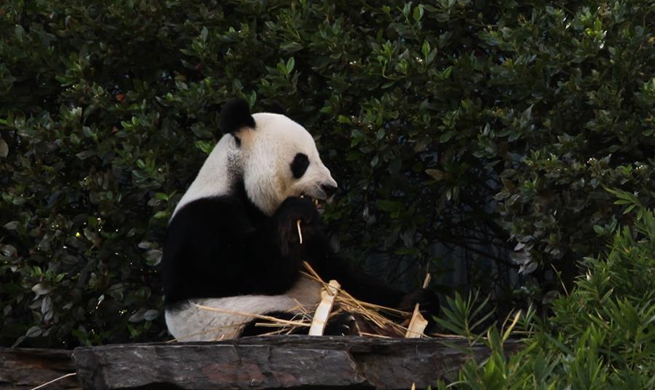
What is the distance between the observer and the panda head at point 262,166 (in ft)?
16.8

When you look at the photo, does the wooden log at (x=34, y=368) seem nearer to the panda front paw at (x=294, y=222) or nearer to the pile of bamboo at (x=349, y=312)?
the pile of bamboo at (x=349, y=312)

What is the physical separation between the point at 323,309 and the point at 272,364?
839 mm

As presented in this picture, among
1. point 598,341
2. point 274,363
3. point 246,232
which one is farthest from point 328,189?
point 598,341

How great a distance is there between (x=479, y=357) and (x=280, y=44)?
2.43 m

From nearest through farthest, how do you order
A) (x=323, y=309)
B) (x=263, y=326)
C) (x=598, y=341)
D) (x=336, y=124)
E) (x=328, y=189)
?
1. (x=598, y=341)
2. (x=323, y=309)
3. (x=263, y=326)
4. (x=328, y=189)
5. (x=336, y=124)

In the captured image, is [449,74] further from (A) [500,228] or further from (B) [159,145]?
(B) [159,145]

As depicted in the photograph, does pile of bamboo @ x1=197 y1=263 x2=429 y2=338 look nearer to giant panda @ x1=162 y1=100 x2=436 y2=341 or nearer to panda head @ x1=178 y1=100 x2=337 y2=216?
giant panda @ x1=162 y1=100 x2=436 y2=341

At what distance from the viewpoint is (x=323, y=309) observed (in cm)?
476

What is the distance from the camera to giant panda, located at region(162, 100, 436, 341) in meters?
4.87

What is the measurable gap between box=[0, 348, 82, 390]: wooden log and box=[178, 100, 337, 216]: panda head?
99 cm

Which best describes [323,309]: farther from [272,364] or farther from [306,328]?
[272,364]

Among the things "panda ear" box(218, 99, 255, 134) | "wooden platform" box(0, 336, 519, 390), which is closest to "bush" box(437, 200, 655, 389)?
"wooden platform" box(0, 336, 519, 390)

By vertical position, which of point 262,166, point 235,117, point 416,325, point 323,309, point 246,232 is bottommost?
point 416,325

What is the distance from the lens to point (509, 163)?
5551 millimetres
